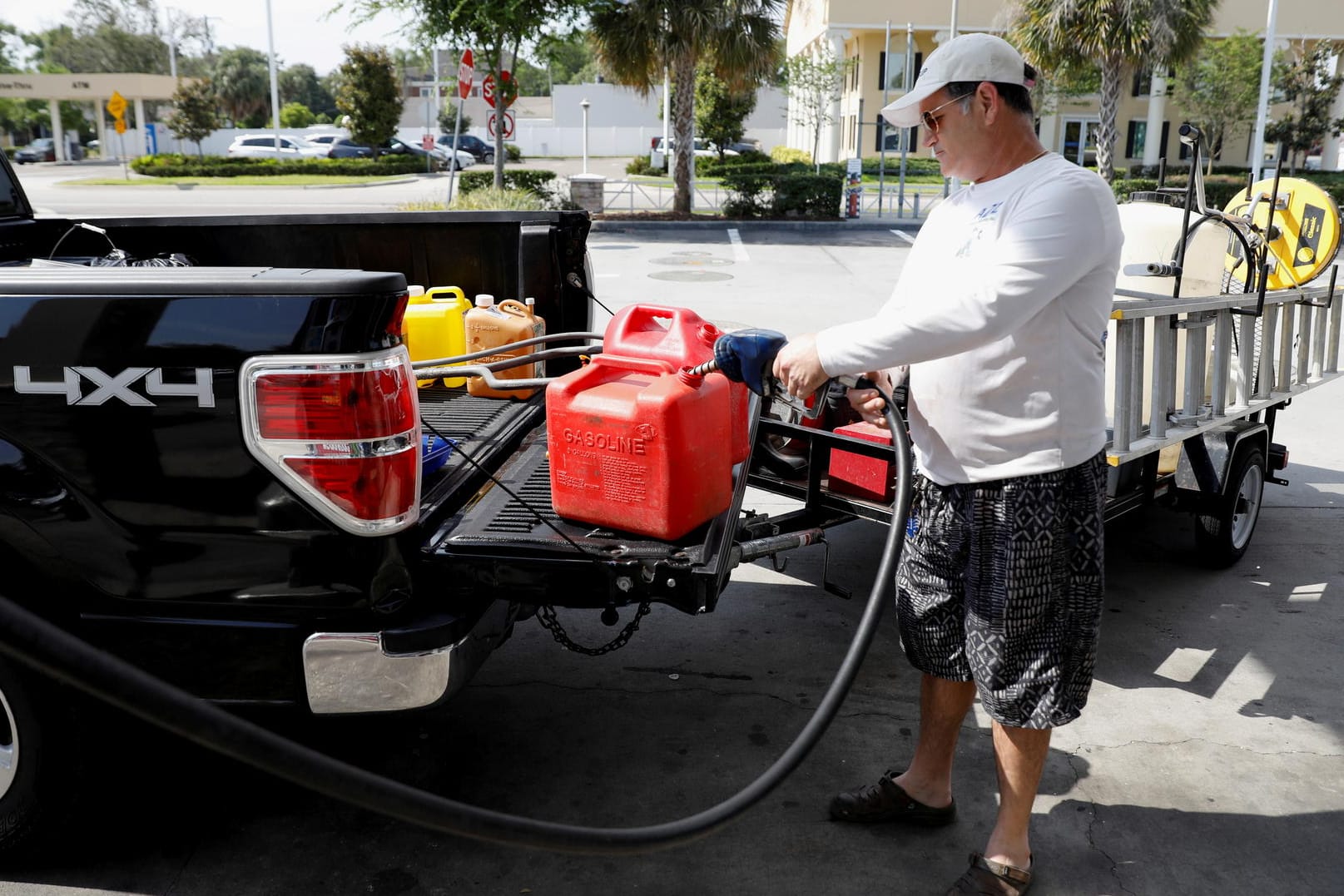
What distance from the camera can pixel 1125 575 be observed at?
511 centimetres

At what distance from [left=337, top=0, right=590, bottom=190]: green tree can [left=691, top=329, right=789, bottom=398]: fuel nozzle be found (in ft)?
58.6

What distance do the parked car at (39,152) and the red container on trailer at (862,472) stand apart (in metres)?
63.1

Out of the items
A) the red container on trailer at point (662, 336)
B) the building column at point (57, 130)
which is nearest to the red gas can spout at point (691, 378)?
the red container on trailer at point (662, 336)

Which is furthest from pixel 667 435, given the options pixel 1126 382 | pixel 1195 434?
pixel 1195 434

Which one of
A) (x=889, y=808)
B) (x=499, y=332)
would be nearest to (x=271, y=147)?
(x=499, y=332)

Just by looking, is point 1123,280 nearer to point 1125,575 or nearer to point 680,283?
point 1125,575

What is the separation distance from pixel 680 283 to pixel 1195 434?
10.4 metres

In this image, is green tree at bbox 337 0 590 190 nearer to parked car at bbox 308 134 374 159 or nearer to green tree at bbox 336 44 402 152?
green tree at bbox 336 44 402 152

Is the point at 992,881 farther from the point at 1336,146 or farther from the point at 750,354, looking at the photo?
the point at 1336,146

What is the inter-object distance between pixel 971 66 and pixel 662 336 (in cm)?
111

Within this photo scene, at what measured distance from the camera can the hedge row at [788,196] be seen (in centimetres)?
2377

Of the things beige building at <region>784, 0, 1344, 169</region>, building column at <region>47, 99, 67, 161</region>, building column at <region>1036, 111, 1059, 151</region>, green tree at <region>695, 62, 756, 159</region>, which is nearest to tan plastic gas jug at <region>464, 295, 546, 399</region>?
beige building at <region>784, 0, 1344, 169</region>

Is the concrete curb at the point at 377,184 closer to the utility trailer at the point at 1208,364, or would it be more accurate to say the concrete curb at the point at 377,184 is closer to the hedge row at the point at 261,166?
the hedge row at the point at 261,166

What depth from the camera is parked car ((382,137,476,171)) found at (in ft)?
145
